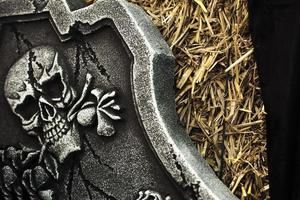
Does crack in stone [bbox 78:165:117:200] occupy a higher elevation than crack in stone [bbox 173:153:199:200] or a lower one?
lower

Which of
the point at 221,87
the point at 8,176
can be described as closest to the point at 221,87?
the point at 221,87

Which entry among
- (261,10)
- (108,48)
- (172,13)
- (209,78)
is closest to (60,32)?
(108,48)

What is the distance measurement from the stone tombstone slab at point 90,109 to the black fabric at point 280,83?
0.14m

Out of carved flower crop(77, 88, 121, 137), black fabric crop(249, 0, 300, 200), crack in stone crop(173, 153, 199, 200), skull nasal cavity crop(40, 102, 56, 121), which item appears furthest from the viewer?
skull nasal cavity crop(40, 102, 56, 121)

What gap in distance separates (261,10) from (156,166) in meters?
0.43

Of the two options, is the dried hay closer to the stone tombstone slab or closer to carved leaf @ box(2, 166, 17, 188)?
Result: the stone tombstone slab

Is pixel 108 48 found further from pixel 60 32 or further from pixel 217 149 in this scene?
pixel 217 149

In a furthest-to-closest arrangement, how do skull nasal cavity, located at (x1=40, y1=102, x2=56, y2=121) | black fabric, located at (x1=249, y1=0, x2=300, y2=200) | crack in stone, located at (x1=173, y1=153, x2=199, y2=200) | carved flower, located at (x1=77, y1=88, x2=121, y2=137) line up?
skull nasal cavity, located at (x1=40, y1=102, x2=56, y2=121) → carved flower, located at (x1=77, y1=88, x2=121, y2=137) → crack in stone, located at (x1=173, y1=153, x2=199, y2=200) → black fabric, located at (x1=249, y1=0, x2=300, y2=200)

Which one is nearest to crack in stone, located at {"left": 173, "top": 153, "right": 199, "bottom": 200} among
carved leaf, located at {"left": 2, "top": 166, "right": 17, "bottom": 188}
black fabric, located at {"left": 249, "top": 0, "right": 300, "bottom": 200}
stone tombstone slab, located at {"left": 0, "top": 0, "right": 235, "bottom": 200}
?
stone tombstone slab, located at {"left": 0, "top": 0, "right": 235, "bottom": 200}

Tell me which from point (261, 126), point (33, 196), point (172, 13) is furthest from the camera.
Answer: point (33, 196)

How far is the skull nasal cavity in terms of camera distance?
171 cm

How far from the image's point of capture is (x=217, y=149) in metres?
1.55

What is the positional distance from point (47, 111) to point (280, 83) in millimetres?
624

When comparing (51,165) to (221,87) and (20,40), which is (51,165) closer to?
(20,40)
